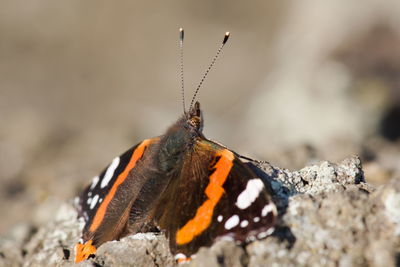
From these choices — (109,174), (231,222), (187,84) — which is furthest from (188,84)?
(231,222)

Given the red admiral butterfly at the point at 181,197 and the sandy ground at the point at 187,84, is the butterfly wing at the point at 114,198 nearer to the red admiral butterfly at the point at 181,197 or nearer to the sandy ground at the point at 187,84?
the red admiral butterfly at the point at 181,197

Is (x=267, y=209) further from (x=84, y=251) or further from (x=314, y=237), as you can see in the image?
(x=84, y=251)

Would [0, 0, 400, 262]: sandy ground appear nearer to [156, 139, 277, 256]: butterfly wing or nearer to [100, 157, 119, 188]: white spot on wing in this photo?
[100, 157, 119, 188]: white spot on wing

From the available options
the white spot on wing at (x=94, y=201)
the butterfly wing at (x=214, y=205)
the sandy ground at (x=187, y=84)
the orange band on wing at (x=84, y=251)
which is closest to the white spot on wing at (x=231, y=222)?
the butterfly wing at (x=214, y=205)

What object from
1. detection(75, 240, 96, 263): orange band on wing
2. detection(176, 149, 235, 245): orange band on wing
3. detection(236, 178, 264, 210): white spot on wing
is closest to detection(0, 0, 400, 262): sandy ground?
detection(75, 240, 96, 263): orange band on wing

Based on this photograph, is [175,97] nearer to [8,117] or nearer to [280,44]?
[280,44]

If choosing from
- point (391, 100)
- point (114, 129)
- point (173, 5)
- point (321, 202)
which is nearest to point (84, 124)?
point (114, 129)
